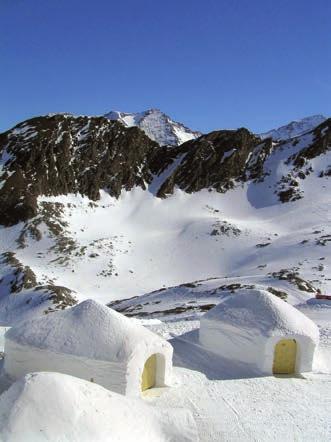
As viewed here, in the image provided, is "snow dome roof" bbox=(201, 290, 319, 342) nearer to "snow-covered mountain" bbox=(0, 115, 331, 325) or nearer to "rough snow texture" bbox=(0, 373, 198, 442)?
"rough snow texture" bbox=(0, 373, 198, 442)

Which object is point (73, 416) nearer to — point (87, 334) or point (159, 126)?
point (87, 334)

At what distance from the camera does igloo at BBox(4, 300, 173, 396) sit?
13633 mm

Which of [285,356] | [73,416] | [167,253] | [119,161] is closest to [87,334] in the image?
[73,416]

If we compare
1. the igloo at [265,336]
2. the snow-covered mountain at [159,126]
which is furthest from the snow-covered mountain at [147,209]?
the snow-covered mountain at [159,126]

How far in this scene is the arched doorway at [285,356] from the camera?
17.0 meters

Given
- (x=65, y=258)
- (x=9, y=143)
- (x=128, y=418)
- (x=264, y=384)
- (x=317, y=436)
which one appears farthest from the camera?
(x=9, y=143)

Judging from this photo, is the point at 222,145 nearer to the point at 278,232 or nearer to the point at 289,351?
the point at 278,232

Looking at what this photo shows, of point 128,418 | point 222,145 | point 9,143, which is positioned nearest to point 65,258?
point 9,143

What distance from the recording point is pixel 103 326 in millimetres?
14484

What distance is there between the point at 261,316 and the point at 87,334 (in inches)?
262

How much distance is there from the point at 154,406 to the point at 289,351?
599 centimetres

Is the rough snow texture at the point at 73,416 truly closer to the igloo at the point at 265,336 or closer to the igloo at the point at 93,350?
the igloo at the point at 93,350

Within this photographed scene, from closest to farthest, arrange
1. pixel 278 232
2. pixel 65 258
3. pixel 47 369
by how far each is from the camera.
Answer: pixel 47 369, pixel 65 258, pixel 278 232

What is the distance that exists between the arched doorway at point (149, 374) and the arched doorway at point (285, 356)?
4595 millimetres
